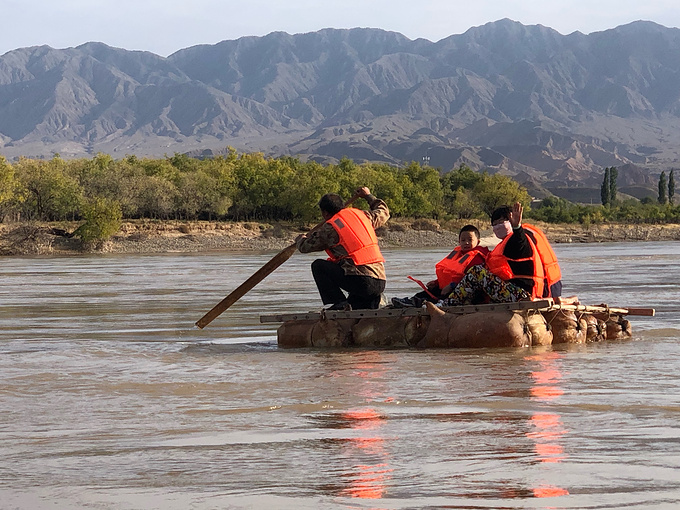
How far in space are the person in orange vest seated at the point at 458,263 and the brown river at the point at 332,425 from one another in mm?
1210

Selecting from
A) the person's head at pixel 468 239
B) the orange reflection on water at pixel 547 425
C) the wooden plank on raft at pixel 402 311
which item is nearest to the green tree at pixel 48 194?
the wooden plank on raft at pixel 402 311

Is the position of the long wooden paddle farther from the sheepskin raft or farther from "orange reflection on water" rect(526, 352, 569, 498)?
"orange reflection on water" rect(526, 352, 569, 498)

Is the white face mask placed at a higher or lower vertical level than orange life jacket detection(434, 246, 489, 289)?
higher

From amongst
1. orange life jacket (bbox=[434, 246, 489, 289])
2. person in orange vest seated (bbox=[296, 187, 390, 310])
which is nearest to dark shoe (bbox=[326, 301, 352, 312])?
person in orange vest seated (bbox=[296, 187, 390, 310])

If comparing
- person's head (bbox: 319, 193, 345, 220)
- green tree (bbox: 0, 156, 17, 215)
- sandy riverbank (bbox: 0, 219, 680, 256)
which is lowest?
sandy riverbank (bbox: 0, 219, 680, 256)

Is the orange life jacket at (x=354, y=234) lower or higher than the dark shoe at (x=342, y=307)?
higher

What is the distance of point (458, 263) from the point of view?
1318cm

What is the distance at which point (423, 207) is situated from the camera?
365 feet

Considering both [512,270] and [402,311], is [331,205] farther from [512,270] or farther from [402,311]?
[512,270]

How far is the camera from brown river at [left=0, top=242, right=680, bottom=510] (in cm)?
560

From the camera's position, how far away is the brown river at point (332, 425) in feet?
18.4

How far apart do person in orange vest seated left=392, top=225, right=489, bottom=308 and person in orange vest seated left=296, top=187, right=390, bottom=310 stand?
411mm

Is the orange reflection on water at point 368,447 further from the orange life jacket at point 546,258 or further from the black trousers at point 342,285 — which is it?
the orange life jacket at point 546,258

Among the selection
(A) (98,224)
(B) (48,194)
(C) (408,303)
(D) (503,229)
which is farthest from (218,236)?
(D) (503,229)
